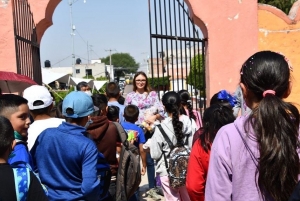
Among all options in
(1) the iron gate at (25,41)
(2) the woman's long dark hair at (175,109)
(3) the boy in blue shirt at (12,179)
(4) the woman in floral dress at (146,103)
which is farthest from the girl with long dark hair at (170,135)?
(1) the iron gate at (25,41)

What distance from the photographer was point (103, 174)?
10.6 ft

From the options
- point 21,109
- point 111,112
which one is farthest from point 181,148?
point 21,109

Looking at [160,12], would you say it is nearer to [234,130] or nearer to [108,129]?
[108,129]

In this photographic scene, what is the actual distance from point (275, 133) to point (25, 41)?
17.9 ft

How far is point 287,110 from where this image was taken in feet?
6.12

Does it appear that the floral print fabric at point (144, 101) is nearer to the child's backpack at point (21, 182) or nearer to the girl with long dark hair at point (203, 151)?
the girl with long dark hair at point (203, 151)

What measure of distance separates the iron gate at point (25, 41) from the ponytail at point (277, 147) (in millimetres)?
5094

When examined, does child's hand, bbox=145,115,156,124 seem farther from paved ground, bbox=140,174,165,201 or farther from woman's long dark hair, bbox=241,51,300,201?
woman's long dark hair, bbox=241,51,300,201

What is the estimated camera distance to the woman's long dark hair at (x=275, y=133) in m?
1.84

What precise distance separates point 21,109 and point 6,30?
13.0 feet

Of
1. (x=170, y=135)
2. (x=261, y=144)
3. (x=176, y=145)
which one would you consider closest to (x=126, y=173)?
(x=176, y=145)

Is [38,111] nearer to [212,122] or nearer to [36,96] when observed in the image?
[36,96]

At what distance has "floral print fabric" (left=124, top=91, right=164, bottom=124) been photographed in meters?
6.09

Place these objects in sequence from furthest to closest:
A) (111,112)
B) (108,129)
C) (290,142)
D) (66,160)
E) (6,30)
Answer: (6,30) → (111,112) → (108,129) → (66,160) → (290,142)
